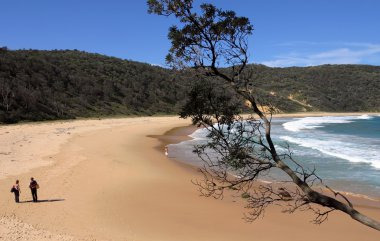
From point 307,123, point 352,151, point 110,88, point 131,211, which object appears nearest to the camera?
point 131,211

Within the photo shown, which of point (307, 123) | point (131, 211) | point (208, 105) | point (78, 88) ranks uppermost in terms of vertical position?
point (78, 88)

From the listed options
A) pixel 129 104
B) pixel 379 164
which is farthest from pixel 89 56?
pixel 379 164

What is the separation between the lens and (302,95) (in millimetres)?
136000

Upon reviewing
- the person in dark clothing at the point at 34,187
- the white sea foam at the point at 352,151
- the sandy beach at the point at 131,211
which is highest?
the person in dark clothing at the point at 34,187

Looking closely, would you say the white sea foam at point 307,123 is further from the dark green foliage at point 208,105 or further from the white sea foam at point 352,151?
the dark green foliage at point 208,105

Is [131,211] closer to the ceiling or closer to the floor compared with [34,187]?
closer to the floor

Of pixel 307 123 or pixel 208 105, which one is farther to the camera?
pixel 307 123

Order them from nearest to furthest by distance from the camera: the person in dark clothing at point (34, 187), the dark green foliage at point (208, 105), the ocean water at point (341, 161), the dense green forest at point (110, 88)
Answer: the dark green foliage at point (208, 105) → the person in dark clothing at point (34, 187) → the ocean water at point (341, 161) → the dense green forest at point (110, 88)

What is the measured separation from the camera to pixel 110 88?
85.0 meters

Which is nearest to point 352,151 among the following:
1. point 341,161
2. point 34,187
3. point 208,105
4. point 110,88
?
point 341,161

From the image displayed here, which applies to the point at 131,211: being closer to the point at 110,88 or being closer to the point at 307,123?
the point at 307,123

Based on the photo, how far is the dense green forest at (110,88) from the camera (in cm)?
5875

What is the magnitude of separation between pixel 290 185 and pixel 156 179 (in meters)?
6.32

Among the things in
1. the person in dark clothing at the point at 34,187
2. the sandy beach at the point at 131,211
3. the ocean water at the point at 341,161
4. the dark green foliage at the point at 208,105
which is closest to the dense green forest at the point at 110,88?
the dark green foliage at the point at 208,105
